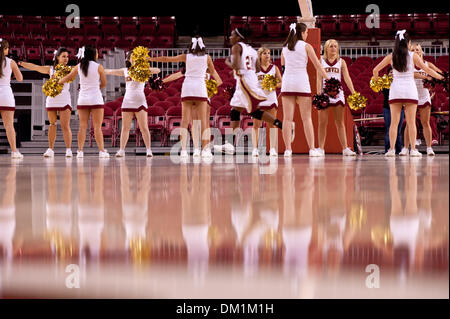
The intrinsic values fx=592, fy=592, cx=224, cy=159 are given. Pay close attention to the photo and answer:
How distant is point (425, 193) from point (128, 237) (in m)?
1.39

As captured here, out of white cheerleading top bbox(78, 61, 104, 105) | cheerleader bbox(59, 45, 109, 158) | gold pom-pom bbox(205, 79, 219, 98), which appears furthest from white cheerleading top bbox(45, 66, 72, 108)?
gold pom-pom bbox(205, 79, 219, 98)

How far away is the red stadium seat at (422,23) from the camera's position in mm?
17234

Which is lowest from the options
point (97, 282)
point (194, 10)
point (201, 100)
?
point (97, 282)

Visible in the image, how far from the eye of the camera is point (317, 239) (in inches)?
56.1

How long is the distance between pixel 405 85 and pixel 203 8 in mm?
12745

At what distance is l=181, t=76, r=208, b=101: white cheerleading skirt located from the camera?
7.25 m

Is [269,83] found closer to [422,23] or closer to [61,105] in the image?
[61,105]

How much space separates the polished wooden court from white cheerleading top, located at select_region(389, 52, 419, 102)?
15.1 feet

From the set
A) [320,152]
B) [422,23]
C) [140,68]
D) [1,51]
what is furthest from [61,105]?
[422,23]

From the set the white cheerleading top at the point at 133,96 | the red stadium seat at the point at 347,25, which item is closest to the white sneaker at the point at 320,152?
the white cheerleading top at the point at 133,96

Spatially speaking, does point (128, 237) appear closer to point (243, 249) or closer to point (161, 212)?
point (243, 249)

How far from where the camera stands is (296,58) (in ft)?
22.6

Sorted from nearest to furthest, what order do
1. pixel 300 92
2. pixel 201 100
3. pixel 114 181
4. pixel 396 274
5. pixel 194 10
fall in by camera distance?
1. pixel 396 274
2. pixel 114 181
3. pixel 300 92
4. pixel 201 100
5. pixel 194 10

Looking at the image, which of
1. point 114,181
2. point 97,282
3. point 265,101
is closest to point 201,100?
point 265,101
